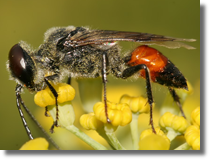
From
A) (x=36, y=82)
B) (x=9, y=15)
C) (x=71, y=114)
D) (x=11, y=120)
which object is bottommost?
(x=11, y=120)

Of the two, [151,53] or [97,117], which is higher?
[151,53]

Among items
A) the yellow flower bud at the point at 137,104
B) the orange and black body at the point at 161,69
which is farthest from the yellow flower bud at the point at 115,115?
the orange and black body at the point at 161,69

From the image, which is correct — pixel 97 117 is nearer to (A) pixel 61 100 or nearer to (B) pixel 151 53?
(A) pixel 61 100

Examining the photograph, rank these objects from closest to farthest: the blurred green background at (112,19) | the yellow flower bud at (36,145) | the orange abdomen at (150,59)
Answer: the yellow flower bud at (36,145) < the orange abdomen at (150,59) < the blurred green background at (112,19)

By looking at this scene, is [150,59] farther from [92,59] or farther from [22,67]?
[22,67]

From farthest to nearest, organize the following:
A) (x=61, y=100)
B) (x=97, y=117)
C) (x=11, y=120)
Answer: (x=11, y=120) < (x=61, y=100) < (x=97, y=117)

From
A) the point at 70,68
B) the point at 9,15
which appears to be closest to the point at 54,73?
the point at 70,68

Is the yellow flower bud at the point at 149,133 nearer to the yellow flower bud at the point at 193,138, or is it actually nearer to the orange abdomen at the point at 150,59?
the yellow flower bud at the point at 193,138

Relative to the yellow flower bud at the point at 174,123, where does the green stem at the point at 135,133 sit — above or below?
below

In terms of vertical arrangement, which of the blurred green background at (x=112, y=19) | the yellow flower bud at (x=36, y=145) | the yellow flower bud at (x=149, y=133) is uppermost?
the blurred green background at (x=112, y=19)
